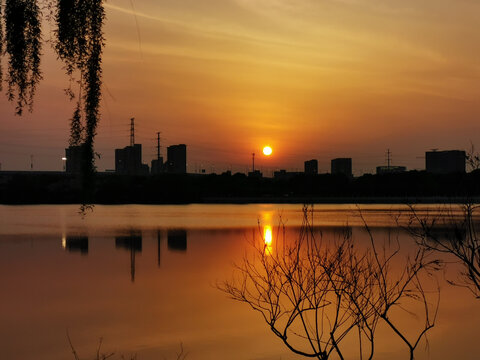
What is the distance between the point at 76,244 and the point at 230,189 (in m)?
124

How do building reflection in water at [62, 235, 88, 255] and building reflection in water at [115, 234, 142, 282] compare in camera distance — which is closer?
building reflection in water at [115, 234, 142, 282]

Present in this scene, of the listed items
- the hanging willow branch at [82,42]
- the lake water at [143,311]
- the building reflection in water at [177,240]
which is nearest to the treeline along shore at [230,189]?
the building reflection in water at [177,240]

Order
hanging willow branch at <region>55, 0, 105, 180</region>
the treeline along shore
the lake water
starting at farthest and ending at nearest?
the treeline along shore → the lake water → hanging willow branch at <region>55, 0, 105, 180</region>

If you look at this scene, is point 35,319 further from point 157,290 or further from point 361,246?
point 361,246

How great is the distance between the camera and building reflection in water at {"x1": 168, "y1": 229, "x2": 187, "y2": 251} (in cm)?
4731

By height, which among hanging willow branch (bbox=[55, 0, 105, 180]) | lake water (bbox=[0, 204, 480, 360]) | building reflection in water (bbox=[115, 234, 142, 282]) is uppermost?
hanging willow branch (bbox=[55, 0, 105, 180])

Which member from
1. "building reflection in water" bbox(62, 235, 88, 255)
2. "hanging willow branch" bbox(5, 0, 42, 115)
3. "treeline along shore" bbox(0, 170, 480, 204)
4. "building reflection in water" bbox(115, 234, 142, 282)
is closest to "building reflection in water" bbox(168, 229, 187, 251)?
"building reflection in water" bbox(115, 234, 142, 282)

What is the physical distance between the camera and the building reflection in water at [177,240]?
47.3 m

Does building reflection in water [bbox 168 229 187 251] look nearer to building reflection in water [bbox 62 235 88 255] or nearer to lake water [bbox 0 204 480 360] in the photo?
lake water [bbox 0 204 480 360]

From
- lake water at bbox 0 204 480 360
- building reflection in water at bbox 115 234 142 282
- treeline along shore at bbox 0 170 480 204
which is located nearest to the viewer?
lake water at bbox 0 204 480 360

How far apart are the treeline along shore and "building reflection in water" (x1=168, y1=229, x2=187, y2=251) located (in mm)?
67516

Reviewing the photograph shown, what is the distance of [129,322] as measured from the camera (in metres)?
20.6

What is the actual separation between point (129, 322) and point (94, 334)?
1.99 m

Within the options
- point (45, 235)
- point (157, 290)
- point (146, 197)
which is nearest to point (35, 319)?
point (157, 290)
